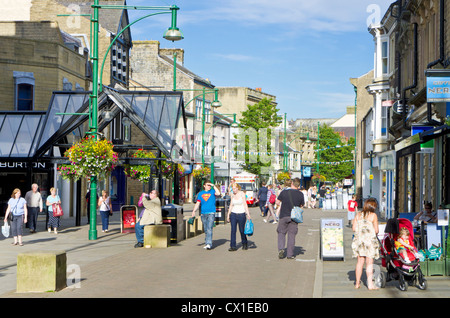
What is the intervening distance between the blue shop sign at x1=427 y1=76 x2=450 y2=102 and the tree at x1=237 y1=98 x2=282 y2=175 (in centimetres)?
5633

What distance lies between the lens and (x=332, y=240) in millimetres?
16734

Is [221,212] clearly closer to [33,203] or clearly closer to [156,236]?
[33,203]

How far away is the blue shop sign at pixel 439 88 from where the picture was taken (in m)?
15.7

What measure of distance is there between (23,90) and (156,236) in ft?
59.0

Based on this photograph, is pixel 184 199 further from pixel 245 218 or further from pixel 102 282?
pixel 102 282

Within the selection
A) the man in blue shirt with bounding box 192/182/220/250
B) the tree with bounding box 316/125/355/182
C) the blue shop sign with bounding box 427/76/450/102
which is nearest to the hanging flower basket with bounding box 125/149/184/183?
the man in blue shirt with bounding box 192/182/220/250

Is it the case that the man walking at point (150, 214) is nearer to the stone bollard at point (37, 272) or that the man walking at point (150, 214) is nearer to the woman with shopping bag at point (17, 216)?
the woman with shopping bag at point (17, 216)

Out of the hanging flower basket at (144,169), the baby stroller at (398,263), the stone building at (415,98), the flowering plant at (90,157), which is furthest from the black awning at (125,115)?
the baby stroller at (398,263)

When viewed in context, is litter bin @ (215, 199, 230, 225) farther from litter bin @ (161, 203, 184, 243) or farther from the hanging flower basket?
litter bin @ (161, 203, 184, 243)

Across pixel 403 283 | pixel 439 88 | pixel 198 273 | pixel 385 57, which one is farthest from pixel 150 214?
pixel 385 57

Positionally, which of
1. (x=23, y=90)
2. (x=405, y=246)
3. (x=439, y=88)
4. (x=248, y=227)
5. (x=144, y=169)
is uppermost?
(x=23, y=90)

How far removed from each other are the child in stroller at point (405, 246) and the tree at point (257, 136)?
59504mm
